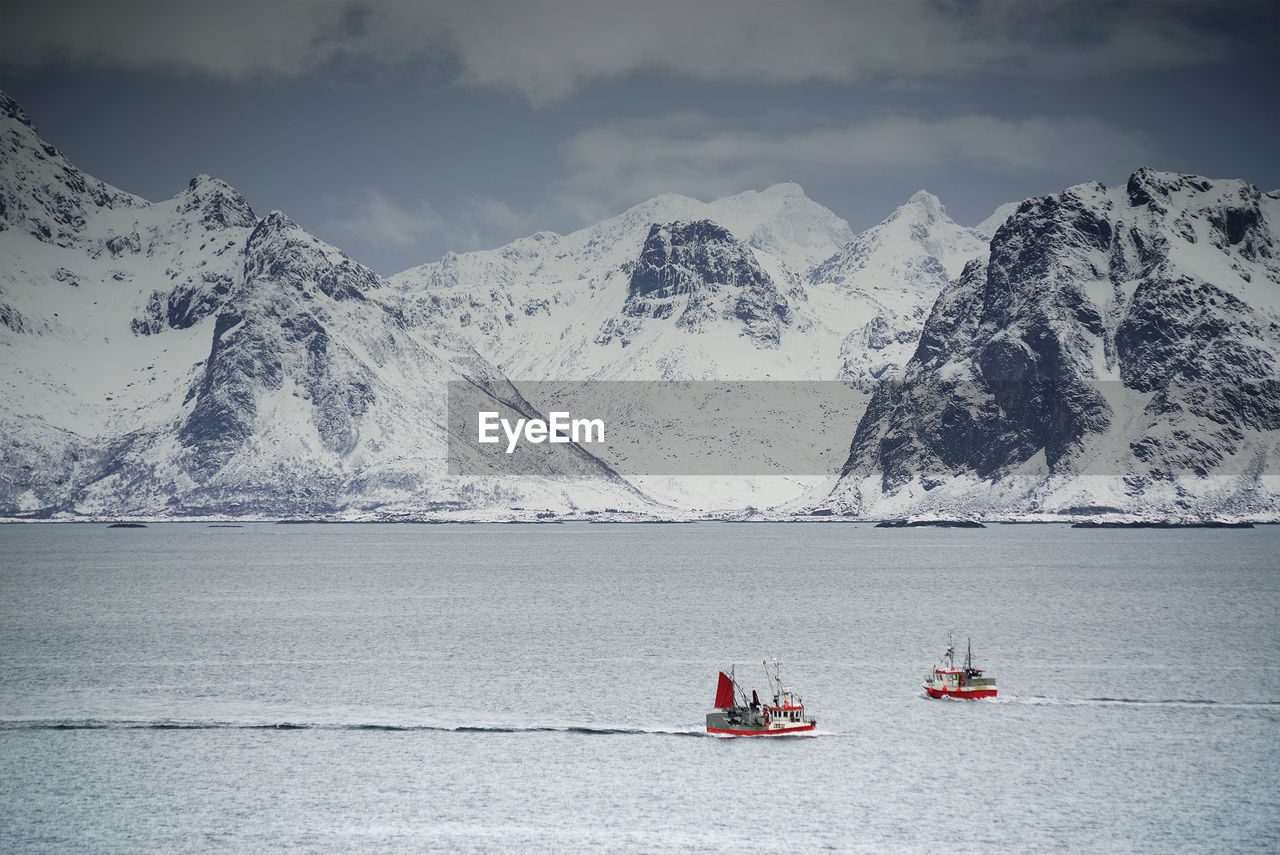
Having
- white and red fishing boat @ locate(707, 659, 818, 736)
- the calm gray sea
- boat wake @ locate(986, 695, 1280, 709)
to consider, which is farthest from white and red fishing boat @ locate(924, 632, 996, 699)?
white and red fishing boat @ locate(707, 659, 818, 736)

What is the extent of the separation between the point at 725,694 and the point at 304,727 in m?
27.7

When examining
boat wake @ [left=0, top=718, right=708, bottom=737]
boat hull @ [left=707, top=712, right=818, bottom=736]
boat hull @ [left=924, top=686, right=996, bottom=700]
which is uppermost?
boat hull @ [left=924, top=686, right=996, bottom=700]

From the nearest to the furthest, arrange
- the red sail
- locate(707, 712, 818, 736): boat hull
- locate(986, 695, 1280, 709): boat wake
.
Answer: locate(707, 712, 818, 736): boat hull
the red sail
locate(986, 695, 1280, 709): boat wake

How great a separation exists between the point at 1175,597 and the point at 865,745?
121 metres

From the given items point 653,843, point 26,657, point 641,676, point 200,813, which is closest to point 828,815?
point 653,843

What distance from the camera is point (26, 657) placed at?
120 m

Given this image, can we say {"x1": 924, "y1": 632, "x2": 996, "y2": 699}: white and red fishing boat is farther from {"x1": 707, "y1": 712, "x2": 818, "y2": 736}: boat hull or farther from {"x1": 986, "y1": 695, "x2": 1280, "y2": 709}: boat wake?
{"x1": 707, "y1": 712, "x2": 818, "y2": 736}: boat hull

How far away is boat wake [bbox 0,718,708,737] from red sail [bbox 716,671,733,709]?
2528 mm

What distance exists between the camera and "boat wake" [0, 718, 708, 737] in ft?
278

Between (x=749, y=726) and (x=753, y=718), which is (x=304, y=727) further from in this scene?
(x=753, y=718)

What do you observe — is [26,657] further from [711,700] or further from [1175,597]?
[1175,597]

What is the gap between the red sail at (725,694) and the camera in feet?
282

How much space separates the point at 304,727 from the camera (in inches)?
3388

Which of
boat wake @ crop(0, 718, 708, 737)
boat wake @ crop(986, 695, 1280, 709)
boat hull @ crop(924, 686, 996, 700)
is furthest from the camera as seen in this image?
boat hull @ crop(924, 686, 996, 700)
